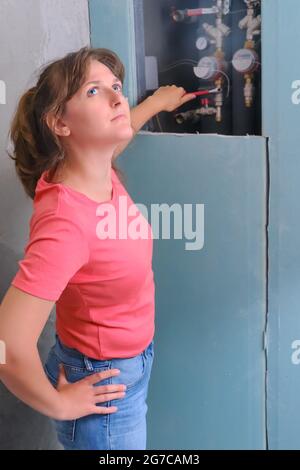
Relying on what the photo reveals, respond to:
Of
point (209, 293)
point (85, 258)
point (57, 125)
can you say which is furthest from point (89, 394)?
point (57, 125)

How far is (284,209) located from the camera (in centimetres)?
118

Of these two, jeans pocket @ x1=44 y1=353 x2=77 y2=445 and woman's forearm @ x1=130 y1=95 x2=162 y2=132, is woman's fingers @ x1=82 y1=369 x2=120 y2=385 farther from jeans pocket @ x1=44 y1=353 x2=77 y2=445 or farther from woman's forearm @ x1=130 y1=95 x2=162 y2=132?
woman's forearm @ x1=130 y1=95 x2=162 y2=132

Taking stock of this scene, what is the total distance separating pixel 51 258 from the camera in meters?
0.87

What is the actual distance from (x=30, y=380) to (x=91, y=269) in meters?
0.21

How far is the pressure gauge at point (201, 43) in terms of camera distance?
49.1 inches

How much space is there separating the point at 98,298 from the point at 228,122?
0.54m

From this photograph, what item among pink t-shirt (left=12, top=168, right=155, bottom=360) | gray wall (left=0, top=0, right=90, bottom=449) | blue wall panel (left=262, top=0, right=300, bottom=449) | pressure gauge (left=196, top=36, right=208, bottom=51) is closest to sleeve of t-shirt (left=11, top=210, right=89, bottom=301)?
pink t-shirt (left=12, top=168, right=155, bottom=360)

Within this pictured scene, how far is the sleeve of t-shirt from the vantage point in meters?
0.86

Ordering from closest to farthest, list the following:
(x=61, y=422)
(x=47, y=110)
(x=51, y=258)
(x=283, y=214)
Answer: (x=51, y=258) → (x=47, y=110) → (x=61, y=422) → (x=283, y=214)

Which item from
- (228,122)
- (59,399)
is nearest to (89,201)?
(59,399)

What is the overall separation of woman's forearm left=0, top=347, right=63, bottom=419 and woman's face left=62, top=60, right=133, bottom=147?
39 centimetres

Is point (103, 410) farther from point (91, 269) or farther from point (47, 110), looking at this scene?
point (47, 110)

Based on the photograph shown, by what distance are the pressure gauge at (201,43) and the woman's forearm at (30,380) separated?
78 cm
